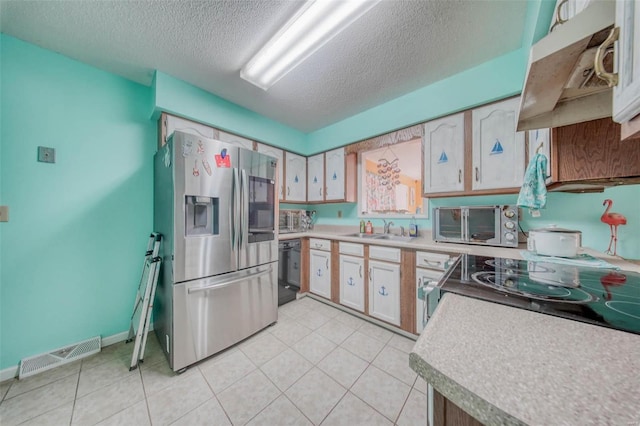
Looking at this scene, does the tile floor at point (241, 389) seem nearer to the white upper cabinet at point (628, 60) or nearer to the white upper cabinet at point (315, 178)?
the white upper cabinet at point (628, 60)

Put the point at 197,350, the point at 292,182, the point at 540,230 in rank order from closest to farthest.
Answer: the point at 540,230, the point at 197,350, the point at 292,182

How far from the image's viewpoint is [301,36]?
1479mm

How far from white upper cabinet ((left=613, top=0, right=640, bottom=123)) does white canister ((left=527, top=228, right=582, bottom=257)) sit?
3.28 feet

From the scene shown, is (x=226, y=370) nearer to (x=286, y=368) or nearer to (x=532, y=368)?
(x=286, y=368)

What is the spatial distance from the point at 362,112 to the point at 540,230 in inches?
84.8

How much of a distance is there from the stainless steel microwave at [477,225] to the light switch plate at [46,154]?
3354 mm

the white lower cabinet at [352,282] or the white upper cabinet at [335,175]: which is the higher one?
the white upper cabinet at [335,175]

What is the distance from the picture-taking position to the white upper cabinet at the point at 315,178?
3.12 metres

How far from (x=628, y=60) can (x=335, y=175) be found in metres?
2.52

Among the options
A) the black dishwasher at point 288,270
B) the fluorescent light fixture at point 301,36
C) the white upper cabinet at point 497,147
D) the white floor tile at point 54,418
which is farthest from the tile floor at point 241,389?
the fluorescent light fixture at point 301,36

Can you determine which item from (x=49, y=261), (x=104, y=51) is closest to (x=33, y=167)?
(x=49, y=261)

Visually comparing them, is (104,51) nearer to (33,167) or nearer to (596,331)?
(33,167)

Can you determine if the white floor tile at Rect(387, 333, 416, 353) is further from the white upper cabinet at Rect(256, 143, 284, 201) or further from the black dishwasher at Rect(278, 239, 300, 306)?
the white upper cabinet at Rect(256, 143, 284, 201)

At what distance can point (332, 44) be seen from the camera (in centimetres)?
162
